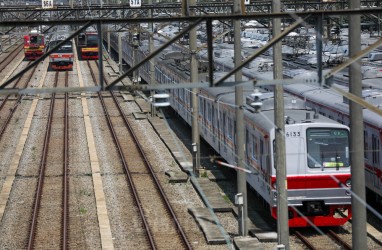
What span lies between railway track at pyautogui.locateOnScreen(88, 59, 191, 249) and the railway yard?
0.03 meters

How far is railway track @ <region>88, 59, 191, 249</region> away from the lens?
627 inches

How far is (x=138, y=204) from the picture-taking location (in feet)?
61.0

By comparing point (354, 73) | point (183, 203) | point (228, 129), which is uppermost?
point (354, 73)

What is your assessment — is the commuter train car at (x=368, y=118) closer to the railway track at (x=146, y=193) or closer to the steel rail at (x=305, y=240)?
the steel rail at (x=305, y=240)

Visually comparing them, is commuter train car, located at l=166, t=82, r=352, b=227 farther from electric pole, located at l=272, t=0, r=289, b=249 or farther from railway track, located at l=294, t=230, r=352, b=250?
electric pole, located at l=272, t=0, r=289, b=249

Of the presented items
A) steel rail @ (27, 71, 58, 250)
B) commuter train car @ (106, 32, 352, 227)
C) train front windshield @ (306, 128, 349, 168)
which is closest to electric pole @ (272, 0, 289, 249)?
commuter train car @ (106, 32, 352, 227)

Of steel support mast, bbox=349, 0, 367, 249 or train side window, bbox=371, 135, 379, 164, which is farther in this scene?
train side window, bbox=371, 135, 379, 164

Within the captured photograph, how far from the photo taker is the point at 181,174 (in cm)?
2162

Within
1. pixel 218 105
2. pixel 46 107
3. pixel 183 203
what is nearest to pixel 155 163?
pixel 218 105

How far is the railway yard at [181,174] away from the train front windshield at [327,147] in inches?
0.7

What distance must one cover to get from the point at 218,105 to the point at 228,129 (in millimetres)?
1396

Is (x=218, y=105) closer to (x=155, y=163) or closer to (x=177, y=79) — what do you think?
(x=155, y=163)

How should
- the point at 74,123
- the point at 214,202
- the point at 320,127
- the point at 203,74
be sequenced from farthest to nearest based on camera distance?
the point at 74,123 → the point at 203,74 → the point at 214,202 → the point at 320,127

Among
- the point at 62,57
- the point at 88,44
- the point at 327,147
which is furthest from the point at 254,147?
the point at 88,44
